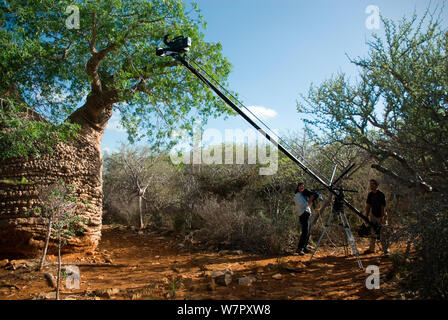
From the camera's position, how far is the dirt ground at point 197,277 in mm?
3650

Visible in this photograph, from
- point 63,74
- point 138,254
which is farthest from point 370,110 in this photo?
point 63,74

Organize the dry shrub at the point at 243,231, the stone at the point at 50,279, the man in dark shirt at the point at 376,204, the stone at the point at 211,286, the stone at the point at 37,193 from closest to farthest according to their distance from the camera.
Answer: the stone at the point at 211,286
the stone at the point at 50,279
the man in dark shirt at the point at 376,204
the stone at the point at 37,193
the dry shrub at the point at 243,231

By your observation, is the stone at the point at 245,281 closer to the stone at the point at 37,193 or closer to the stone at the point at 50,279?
the stone at the point at 50,279

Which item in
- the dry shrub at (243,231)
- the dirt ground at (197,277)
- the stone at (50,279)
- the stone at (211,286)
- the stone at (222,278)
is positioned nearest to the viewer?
the dirt ground at (197,277)

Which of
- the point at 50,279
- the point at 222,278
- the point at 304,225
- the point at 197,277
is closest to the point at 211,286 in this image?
the point at 222,278

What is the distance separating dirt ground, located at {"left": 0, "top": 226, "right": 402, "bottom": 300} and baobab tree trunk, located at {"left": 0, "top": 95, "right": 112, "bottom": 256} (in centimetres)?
42

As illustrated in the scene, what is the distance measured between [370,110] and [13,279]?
6973mm

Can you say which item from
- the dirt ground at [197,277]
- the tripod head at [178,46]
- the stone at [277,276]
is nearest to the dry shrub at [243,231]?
the dirt ground at [197,277]

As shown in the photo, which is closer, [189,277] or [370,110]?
[189,277]

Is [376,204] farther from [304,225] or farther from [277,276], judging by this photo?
[277,276]

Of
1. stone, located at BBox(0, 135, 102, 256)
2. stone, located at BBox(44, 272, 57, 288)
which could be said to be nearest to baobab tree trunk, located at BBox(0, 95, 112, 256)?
stone, located at BBox(0, 135, 102, 256)

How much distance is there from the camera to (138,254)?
22.5 ft

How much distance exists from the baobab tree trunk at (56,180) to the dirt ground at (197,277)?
1.36 ft
